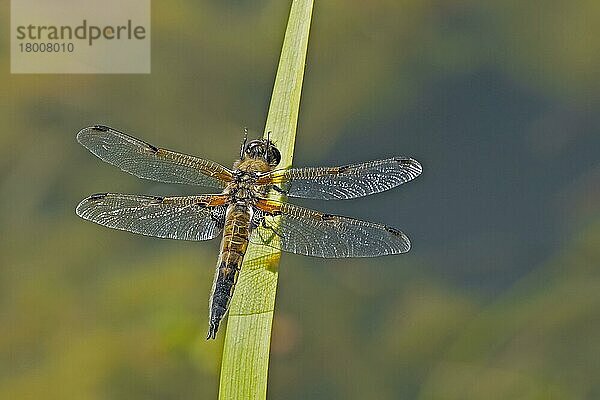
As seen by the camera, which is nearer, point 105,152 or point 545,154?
point 105,152

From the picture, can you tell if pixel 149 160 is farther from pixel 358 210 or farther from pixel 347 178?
pixel 358 210

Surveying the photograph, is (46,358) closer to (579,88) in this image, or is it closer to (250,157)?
(250,157)

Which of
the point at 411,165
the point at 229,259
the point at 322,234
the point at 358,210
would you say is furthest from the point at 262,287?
the point at 358,210

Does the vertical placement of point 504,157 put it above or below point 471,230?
above

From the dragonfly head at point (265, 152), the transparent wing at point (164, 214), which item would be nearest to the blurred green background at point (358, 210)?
the transparent wing at point (164, 214)

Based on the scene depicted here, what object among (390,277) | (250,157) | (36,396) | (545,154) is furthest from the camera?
(545,154)

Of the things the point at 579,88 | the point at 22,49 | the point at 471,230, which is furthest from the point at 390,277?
the point at 22,49

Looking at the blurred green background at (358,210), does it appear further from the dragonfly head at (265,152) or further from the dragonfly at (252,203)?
the dragonfly head at (265,152)

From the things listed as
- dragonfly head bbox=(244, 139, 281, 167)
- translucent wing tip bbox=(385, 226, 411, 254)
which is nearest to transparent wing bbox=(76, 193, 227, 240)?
dragonfly head bbox=(244, 139, 281, 167)
